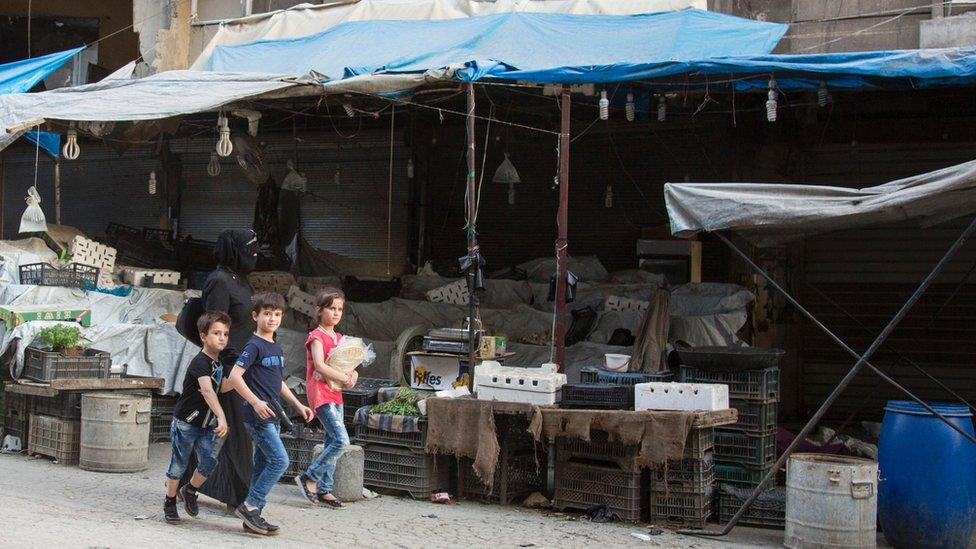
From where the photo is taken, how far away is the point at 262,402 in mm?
7113

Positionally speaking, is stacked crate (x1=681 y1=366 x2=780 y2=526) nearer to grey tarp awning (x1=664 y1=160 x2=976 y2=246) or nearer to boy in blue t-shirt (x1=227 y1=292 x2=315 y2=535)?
grey tarp awning (x1=664 y1=160 x2=976 y2=246)

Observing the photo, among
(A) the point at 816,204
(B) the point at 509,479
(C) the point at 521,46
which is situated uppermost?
(C) the point at 521,46

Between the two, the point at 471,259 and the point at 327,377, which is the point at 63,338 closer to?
the point at 327,377

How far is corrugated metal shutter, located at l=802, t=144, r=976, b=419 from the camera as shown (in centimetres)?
1293

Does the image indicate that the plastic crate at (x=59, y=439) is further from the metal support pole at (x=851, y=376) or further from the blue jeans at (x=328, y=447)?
the metal support pole at (x=851, y=376)

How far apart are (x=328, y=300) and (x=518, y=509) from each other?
2.48 meters

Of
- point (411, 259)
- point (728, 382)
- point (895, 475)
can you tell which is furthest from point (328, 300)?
point (411, 259)

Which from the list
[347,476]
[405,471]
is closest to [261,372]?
[347,476]

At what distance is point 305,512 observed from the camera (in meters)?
8.24

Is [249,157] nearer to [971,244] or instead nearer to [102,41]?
[971,244]

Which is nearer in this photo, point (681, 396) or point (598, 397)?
point (681, 396)

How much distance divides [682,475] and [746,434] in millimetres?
754

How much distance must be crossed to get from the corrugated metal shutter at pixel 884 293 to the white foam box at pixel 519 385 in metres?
6.09

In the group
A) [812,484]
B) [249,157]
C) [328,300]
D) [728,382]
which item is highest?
[249,157]
